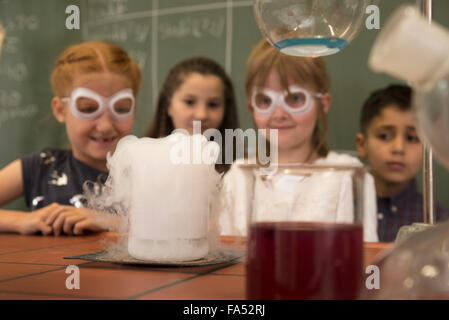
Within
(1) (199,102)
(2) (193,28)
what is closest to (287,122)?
(1) (199,102)

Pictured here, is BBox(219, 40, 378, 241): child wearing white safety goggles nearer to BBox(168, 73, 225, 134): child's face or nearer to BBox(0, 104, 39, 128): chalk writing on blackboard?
BBox(168, 73, 225, 134): child's face

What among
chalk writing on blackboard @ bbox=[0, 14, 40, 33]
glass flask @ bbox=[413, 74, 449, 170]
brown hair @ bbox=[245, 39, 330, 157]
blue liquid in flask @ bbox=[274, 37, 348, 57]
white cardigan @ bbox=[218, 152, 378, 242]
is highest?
chalk writing on blackboard @ bbox=[0, 14, 40, 33]

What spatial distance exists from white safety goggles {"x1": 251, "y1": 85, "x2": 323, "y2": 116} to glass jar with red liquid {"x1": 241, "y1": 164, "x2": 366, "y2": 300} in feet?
4.48

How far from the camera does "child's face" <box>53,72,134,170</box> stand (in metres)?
1.73

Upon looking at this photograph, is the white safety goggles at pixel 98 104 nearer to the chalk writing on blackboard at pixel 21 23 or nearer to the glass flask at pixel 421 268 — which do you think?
the glass flask at pixel 421 268

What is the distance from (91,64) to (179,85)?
1.62 feet

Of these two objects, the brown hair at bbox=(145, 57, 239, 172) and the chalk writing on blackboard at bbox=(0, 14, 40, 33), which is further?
the chalk writing on blackboard at bbox=(0, 14, 40, 33)

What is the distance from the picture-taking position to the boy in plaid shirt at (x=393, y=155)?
2.14 meters

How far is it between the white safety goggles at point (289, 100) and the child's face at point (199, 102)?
34cm

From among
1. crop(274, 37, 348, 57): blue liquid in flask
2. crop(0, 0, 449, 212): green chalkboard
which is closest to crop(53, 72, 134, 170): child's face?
crop(0, 0, 449, 212): green chalkboard

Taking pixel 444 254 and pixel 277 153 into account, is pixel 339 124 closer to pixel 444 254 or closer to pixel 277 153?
pixel 277 153

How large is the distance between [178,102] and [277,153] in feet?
1.60

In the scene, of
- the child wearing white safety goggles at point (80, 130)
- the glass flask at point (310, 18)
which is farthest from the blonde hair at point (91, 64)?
the glass flask at point (310, 18)

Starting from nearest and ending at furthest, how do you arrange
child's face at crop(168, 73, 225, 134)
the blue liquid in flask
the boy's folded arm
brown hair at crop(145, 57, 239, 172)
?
the blue liquid in flask
the boy's folded arm
child's face at crop(168, 73, 225, 134)
brown hair at crop(145, 57, 239, 172)
